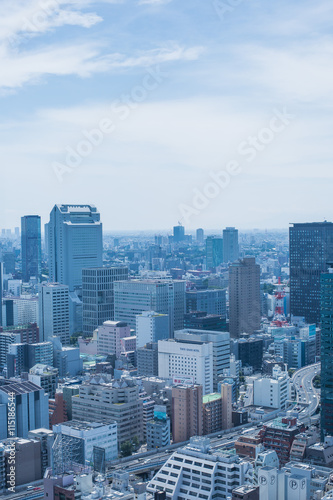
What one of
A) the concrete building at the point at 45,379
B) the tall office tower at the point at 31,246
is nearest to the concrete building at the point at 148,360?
the concrete building at the point at 45,379

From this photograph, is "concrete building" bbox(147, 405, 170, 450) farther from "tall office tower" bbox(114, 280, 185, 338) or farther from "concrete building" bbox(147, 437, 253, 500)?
"tall office tower" bbox(114, 280, 185, 338)

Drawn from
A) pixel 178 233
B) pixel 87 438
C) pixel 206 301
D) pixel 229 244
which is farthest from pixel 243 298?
pixel 178 233

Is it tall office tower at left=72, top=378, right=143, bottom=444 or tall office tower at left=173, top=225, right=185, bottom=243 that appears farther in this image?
tall office tower at left=173, top=225, right=185, bottom=243

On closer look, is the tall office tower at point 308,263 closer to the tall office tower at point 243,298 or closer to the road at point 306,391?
the tall office tower at point 243,298

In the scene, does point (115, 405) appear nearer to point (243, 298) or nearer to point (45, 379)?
point (45, 379)

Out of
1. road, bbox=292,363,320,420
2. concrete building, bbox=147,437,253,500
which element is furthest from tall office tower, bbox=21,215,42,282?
concrete building, bbox=147,437,253,500

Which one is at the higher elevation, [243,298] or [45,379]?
[243,298]
